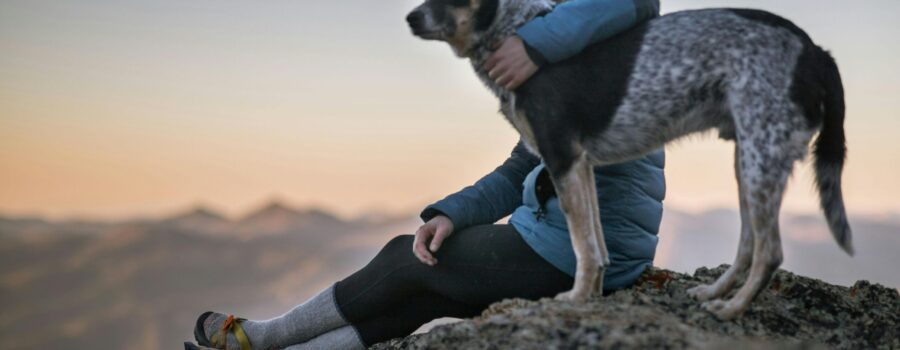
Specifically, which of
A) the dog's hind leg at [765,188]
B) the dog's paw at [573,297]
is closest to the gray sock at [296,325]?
the dog's paw at [573,297]

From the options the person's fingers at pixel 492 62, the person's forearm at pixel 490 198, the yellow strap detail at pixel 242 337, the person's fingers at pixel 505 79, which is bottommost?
the yellow strap detail at pixel 242 337

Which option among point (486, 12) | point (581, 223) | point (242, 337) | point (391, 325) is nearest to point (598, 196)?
point (581, 223)

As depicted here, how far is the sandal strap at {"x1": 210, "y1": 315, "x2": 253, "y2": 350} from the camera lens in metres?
4.95

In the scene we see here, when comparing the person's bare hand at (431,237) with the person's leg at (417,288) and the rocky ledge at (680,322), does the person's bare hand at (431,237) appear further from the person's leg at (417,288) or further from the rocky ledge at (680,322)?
the rocky ledge at (680,322)

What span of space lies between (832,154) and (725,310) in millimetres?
805

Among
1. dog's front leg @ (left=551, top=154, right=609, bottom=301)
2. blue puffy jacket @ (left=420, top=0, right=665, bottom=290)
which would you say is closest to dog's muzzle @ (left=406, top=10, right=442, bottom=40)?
blue puffy jacket @ (left=420, top=0, right=665, bottom=290)

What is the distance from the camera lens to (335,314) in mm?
4809

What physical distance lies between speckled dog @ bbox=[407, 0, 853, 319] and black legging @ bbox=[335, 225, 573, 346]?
49cm

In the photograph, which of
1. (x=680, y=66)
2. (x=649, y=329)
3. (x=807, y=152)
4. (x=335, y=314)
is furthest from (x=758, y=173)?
(x=335, y=314)

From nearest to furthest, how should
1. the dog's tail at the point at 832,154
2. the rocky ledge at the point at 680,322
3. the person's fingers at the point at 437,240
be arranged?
1. the rocky ledge at the point at 680,322
2. the dog's tail at the point at 832,154
3. the person's fingers at the point at 437,240

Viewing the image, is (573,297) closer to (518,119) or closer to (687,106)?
(518,119)

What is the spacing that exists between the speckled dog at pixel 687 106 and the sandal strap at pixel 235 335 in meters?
1.93

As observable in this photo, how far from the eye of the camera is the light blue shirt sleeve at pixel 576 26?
385 centimetres

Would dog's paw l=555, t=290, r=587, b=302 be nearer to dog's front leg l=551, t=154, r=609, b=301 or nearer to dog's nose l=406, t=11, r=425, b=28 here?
dog's front leg l=551, t=154, r=609, b=301
